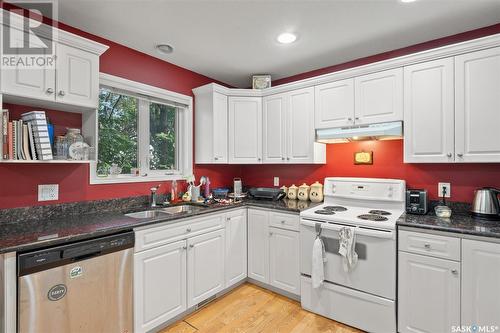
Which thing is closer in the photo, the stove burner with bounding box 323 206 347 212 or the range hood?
the range hood

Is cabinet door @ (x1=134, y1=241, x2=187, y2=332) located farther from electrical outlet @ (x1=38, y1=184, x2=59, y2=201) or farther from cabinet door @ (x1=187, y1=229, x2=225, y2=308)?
electrical outlet @ (x1=38, y1=184, x2=59, y2=201)

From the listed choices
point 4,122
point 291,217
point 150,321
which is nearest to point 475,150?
point 291,217

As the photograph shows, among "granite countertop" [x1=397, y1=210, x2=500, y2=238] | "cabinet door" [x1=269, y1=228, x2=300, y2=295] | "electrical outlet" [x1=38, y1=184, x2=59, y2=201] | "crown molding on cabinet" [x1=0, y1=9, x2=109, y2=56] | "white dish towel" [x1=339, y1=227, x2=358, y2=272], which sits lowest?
"cabinet door" [x1=269, y1=228, x2=300, y2=295]

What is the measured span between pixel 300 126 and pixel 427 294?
1918 mm

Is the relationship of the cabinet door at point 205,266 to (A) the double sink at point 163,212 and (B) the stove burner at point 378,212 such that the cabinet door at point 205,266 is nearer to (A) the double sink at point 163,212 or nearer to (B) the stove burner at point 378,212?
(A) the double sink at point 163,212

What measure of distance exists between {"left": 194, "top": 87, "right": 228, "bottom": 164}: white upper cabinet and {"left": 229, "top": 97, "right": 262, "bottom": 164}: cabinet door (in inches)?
4.8

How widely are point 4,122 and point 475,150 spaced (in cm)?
338

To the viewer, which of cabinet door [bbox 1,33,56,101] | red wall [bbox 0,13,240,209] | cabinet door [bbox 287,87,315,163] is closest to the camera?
cabinet door [bbox 1,33,56,101]

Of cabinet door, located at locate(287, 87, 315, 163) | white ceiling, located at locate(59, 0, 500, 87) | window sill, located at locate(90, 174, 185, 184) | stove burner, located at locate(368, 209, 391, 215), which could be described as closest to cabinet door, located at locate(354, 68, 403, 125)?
white ceiling, located at locate(59, 0, 500, 87)

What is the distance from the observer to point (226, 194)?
3.21 meters

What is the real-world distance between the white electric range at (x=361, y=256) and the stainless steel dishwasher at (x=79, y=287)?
5.06 ft

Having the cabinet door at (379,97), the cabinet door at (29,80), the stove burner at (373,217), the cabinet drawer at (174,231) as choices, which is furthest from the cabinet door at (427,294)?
the cabinet door at (29,80)

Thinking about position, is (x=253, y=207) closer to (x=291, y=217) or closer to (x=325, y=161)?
(x=291, y=217)

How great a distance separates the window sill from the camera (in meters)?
2.30
